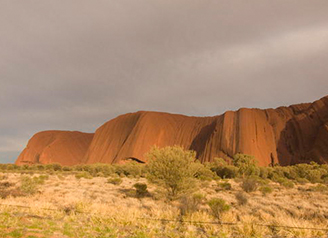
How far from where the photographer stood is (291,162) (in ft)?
Result: 193

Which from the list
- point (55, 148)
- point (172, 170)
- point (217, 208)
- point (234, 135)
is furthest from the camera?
point (55, 148)

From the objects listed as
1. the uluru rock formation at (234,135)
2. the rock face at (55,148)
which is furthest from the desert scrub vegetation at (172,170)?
the rock face at (55,148)

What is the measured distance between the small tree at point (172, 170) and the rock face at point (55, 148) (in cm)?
8614

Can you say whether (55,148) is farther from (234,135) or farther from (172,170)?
(172,170)

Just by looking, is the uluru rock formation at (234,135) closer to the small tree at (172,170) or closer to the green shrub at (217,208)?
the small tree at (172,170)

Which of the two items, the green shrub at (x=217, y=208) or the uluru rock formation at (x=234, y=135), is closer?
the green shrub at (x=217, y=208)

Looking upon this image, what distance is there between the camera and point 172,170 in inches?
586

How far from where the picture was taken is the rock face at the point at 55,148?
304 ft

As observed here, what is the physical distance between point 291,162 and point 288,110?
1868cm

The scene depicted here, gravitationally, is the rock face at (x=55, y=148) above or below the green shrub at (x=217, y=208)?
above

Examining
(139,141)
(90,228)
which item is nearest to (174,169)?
(90,228)

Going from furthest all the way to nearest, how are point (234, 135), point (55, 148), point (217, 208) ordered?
point (55, 148)
point (234, 135)
point (217, 208)

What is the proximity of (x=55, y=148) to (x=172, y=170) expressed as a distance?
3636 inches

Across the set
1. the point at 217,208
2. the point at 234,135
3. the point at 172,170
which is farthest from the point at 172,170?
the point at 234,135
